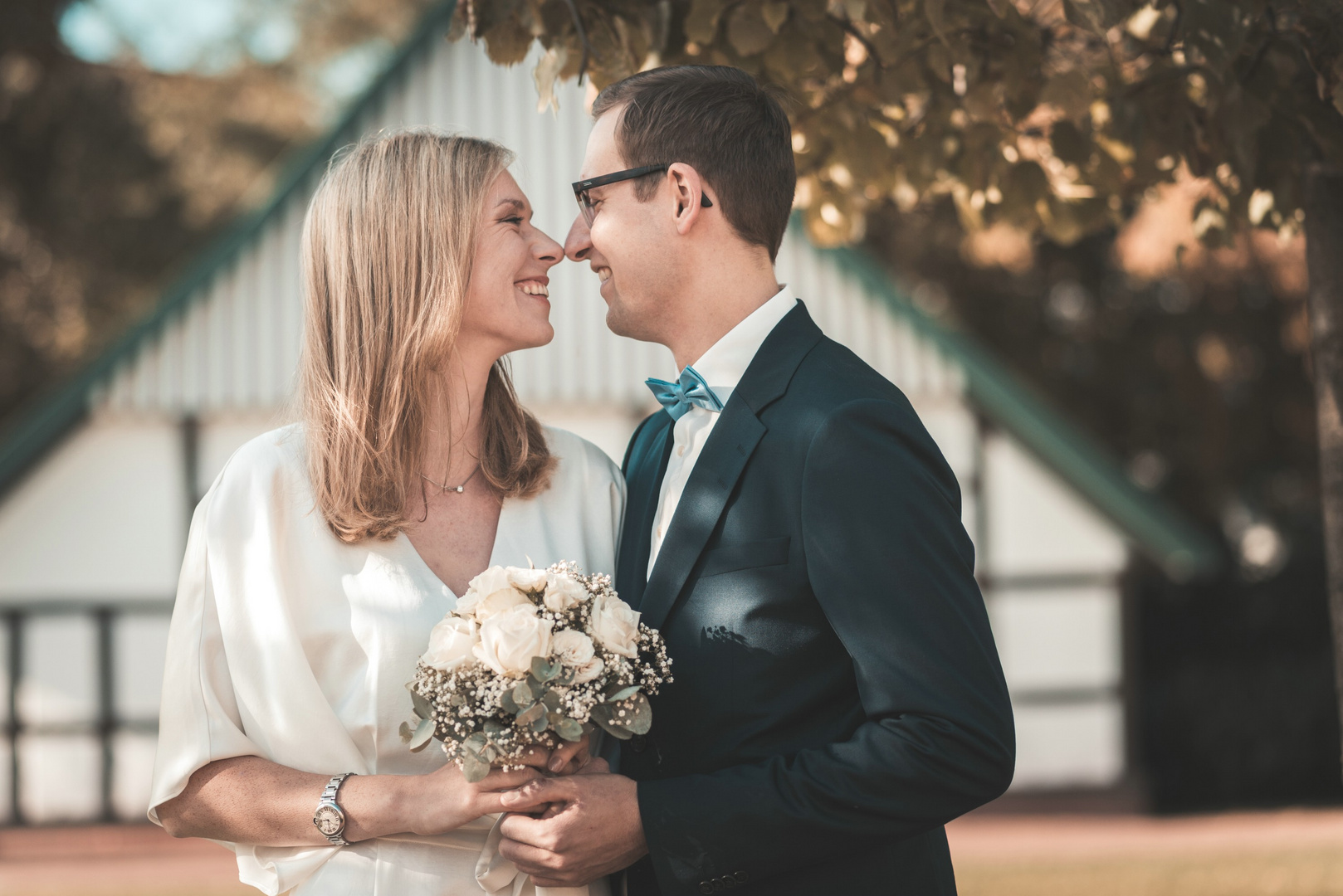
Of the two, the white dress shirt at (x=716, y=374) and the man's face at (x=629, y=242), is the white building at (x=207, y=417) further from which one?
the white dress shirt at (x=716, y=374)

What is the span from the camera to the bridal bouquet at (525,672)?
7.55 ft

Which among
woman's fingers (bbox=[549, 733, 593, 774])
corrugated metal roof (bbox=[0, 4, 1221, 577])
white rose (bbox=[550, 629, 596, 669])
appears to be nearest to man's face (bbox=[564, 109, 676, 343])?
white rose (bbox=[550, 629, 596, 669])

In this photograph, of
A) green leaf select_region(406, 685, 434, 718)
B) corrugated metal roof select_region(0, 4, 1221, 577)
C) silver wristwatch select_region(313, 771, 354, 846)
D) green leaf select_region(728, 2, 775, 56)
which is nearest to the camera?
green leaf select_region(406, 685, 434, 718)

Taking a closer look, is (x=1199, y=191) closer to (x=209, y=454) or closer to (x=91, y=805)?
(x=209, y=454)

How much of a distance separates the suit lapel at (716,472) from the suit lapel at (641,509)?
0.14 metres

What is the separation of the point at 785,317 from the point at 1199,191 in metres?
2.06

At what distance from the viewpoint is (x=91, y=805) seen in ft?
39.1

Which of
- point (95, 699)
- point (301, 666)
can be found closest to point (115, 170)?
point (95, 699)

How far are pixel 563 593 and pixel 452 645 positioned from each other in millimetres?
226

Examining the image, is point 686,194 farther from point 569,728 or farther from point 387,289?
point 569,728

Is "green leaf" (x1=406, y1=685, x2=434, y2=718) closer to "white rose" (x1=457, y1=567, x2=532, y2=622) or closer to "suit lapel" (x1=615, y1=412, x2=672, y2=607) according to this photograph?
"white rose" (x1=457, y1=567, x2=532, y2=622)

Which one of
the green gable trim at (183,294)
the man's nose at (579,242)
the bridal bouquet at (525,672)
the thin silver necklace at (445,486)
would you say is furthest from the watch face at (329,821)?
the green gable trim at (183,294)

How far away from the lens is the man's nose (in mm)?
3010

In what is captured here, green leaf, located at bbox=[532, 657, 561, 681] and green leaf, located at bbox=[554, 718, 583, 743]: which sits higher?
green leaf, located at bbox=[532, 657, 561, 681]
